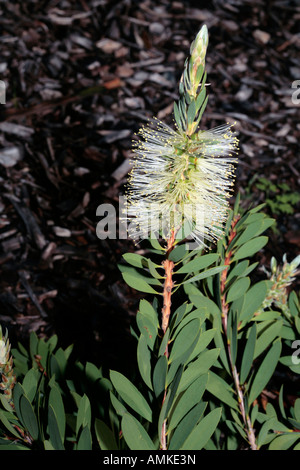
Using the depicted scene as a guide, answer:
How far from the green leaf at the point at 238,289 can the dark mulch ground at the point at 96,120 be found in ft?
3.83

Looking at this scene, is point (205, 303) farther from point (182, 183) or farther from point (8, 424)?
point (8, 424)

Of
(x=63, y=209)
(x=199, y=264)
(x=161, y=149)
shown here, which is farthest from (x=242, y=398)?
(x=63, y=209)

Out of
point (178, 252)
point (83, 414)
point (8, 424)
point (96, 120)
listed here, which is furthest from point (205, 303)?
point (96, 120)

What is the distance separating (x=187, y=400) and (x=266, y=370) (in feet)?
1.08

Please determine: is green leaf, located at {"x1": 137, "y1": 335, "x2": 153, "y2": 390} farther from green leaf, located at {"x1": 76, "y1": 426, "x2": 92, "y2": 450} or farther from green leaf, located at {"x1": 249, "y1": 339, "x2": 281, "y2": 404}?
green leaf, located at {"x1": 249, "y1": 339, "x2": 281, "y2": 404}

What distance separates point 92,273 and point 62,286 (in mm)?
203

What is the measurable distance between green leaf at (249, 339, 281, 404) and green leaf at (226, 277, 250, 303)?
161mm

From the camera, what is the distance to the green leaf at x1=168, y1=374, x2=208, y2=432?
0.97m

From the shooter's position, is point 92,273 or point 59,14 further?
point 59,14

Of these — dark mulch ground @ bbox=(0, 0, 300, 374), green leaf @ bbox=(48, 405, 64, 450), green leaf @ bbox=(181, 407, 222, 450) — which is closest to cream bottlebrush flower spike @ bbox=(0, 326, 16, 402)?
green leaf @ bbox=(48, 405, 64, 450)

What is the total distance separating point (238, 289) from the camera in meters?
A: 1.26

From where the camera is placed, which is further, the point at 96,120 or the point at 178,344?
the point at 96,120

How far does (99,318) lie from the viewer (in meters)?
2.52
